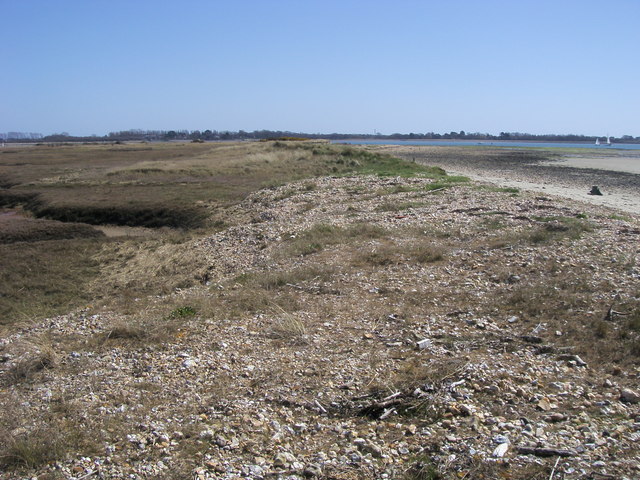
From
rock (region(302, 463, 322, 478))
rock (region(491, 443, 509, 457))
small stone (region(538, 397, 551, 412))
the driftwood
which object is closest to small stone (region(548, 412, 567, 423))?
small stone (region(538, 397, 551, 412))

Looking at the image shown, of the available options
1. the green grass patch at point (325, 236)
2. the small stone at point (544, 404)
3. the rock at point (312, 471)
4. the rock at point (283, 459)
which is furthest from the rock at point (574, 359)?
the green grass patch at point (325, 236)

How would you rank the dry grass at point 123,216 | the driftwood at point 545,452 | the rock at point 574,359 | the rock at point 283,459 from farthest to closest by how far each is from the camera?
the dry grass at point 123,216 → the rock at point 574,359 → the rock at point 283,459 → the driftwood at point 545,452

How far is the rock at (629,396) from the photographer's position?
5.95 m

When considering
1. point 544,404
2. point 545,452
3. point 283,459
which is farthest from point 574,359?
point 283,459

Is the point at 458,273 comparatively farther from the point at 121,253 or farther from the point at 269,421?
the point at 121,253

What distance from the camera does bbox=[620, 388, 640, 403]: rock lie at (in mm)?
5949

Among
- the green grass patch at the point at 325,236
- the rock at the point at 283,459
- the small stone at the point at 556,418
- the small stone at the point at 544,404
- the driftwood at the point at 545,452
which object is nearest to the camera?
the driftwood at the point at 545,452

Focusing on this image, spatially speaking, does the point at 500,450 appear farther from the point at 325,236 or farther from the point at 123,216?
the point at 123,216

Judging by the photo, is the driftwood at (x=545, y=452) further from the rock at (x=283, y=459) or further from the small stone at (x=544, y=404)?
the rock at (x=283, y=459)

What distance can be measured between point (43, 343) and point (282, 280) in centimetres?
482

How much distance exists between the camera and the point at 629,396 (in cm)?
599

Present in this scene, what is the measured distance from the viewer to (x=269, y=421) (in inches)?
234

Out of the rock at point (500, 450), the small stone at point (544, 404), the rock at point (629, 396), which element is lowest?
the rock at point (500, 450)

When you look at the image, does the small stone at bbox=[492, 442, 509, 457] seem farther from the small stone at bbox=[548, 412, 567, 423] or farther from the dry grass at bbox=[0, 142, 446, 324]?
the dry grass at bbox=[0, 142, 446, 324]
